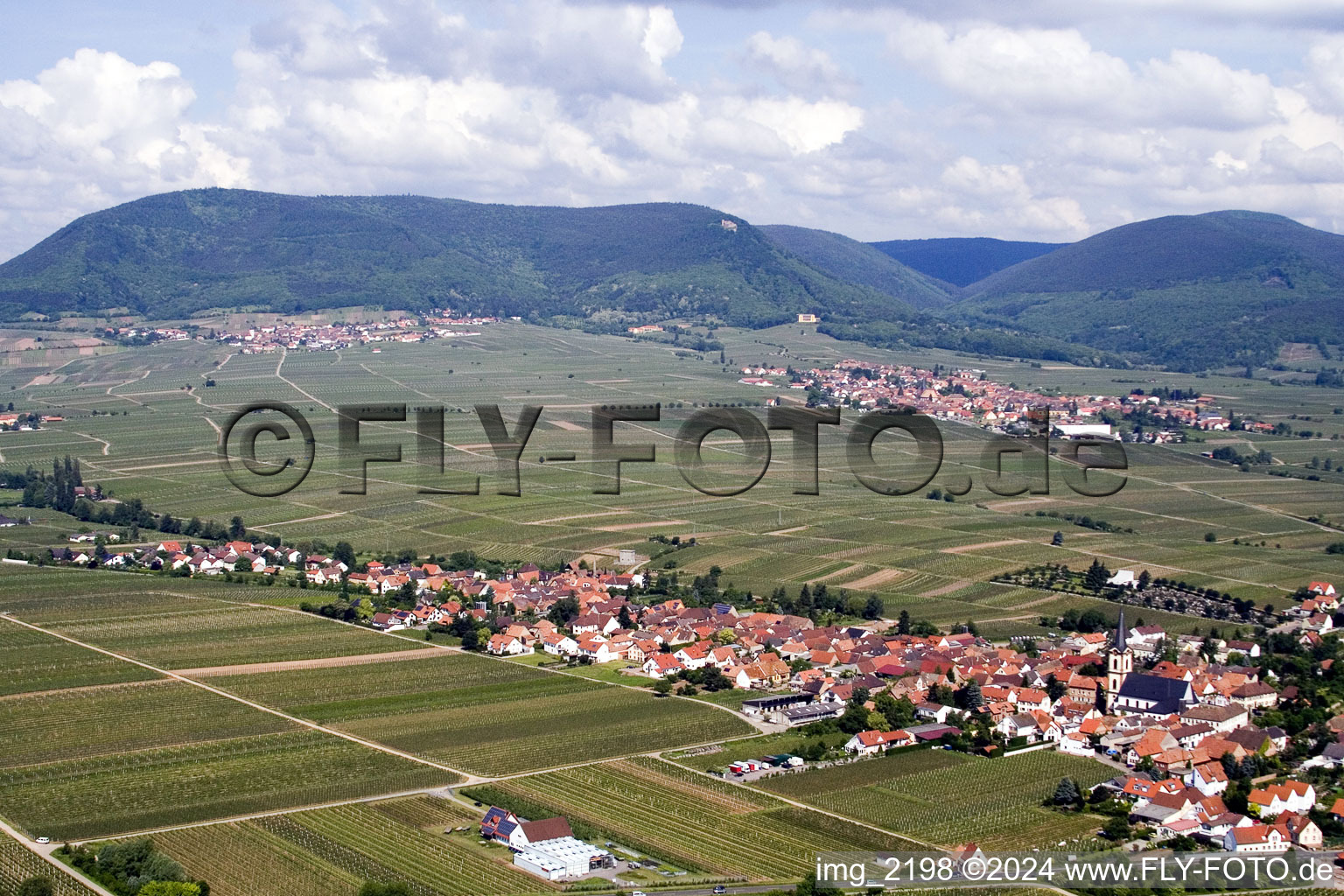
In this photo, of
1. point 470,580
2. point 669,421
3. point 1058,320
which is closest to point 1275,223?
point 1058,320

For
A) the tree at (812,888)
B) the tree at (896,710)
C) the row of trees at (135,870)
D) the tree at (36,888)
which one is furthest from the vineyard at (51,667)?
the tree at (812,888)

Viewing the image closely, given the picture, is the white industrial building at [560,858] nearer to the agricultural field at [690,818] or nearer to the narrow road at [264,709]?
the agricultural field at [690,818]

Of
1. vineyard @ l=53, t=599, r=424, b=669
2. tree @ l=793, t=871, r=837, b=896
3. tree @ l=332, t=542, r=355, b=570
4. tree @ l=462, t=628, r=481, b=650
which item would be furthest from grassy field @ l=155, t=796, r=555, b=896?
tree @ l=332, t=542, r=355, b=570

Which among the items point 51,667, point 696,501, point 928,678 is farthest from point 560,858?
point 696,501

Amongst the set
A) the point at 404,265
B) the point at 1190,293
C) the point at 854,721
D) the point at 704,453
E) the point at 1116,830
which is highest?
the point at 404,265

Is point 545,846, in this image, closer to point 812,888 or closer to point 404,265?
point 812,888

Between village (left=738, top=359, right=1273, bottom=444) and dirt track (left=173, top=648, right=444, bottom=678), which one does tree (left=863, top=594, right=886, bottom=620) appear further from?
village (left=738, top=359, right=1273, bottom=444)

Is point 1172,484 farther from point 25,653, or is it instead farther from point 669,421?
point 25,653
